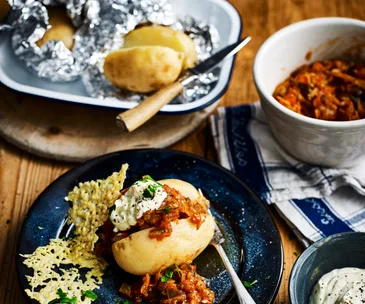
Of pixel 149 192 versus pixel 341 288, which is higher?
pixel 149 192

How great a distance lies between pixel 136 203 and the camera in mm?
1831

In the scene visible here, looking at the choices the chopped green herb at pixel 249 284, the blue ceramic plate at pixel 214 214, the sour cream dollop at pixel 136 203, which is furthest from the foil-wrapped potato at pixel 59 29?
the chopped green herb at pixel 249 284

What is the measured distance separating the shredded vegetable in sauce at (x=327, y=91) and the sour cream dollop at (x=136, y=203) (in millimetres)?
642

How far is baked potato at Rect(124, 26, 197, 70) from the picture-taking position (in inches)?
97.3

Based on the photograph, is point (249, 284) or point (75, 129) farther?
point (75, 129)

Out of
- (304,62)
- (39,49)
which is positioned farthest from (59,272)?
(304,62)

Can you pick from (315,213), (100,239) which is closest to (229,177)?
(315,213)

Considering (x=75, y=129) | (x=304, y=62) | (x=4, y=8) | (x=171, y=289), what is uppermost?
(x=304, y=62)

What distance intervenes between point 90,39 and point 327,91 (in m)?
0.97

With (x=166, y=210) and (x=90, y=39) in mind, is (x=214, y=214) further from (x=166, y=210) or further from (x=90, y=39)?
(x=90, y=39)

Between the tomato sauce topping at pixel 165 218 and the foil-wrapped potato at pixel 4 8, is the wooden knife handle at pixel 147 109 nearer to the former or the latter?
the tomato sauce topping at pixel 165 218

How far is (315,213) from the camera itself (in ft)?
7.07

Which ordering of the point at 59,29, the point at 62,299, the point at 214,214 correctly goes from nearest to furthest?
the point at 62,299
the point at 214,214
the point at 59,29

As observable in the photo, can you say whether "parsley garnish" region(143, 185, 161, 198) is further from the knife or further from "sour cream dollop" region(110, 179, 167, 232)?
the knife
